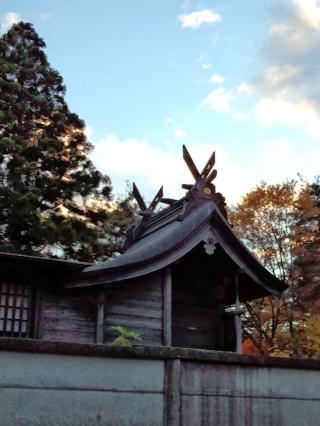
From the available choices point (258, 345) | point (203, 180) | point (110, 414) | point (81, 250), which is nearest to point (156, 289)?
point (203, 180)

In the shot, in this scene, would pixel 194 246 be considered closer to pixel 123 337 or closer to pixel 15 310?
pixel 123 337

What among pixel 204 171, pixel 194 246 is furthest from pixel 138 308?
pixel 204 171

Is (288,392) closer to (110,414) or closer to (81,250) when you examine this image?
(110,414)

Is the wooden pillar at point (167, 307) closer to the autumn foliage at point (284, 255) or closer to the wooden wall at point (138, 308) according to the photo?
the wooden wall at point (138, 308)

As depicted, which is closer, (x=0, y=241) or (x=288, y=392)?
(x=288, y=392)

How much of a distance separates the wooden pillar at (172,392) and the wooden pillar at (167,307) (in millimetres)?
7750

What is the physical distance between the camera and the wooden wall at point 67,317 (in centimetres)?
1317

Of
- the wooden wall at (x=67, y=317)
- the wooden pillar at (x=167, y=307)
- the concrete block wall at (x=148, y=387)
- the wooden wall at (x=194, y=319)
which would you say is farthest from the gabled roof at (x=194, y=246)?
the concrete block wall at (x=148, y=387)

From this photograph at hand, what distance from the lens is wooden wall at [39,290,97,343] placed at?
1317 cm

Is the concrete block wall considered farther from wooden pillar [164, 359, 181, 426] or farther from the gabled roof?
the gabled roof

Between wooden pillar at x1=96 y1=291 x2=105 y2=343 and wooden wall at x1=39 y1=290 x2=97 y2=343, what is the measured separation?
1.13 feet

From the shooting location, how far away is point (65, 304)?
13.5 meters

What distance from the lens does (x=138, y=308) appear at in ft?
46.6

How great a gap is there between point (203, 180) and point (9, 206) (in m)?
12.5
